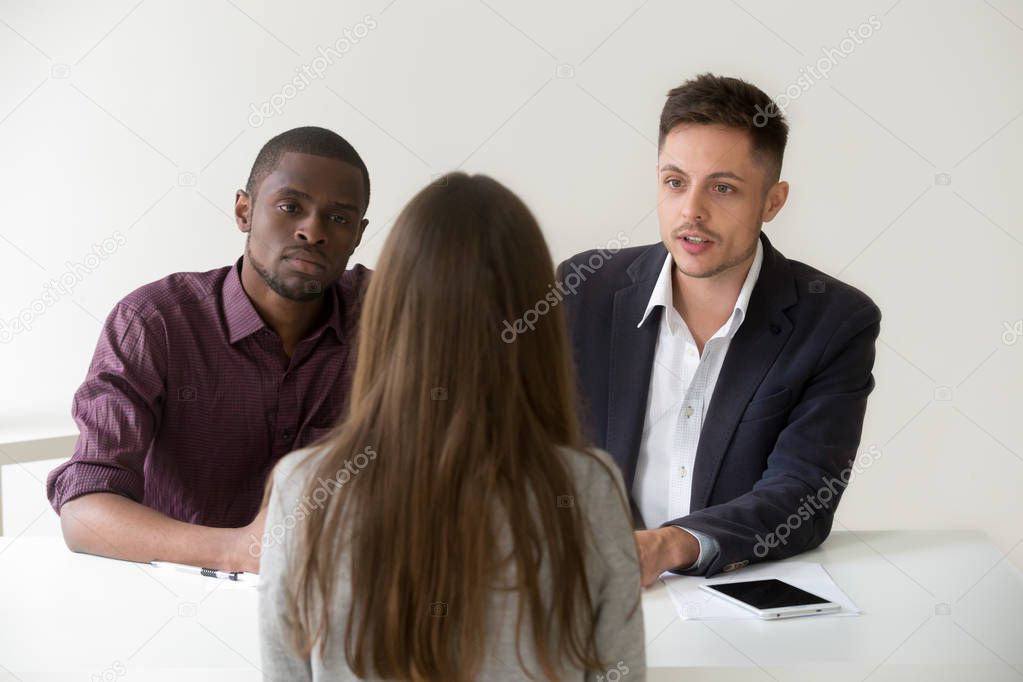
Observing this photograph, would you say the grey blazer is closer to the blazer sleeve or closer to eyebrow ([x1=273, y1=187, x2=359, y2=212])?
the blazer sleeve

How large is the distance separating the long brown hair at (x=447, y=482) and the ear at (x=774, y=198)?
1.56 m

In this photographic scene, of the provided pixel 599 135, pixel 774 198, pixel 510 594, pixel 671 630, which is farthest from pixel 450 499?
pixel 599 135

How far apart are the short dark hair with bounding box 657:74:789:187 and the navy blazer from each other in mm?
271

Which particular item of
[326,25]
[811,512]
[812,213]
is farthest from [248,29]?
[811,512]

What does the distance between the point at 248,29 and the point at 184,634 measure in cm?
316

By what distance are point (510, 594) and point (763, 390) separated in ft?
4.52

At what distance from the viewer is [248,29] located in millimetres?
4328

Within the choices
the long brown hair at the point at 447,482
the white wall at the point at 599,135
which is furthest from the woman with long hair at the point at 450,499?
the white wall at the point at 599,135

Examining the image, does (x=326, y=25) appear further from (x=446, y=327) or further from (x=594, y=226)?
(x=446, y=327)

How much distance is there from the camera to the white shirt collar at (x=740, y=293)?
253 centimetres

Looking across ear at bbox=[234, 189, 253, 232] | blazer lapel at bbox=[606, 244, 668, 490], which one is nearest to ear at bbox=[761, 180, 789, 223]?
blazer lapel at bbox=[606, 244, 668, 490]

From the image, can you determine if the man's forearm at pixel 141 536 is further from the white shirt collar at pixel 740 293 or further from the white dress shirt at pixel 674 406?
the white shirt collar at pixel 740 293

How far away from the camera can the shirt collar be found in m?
2.50

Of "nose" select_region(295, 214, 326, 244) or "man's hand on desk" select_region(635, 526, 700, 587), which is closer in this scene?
"man's hand on desk" select_region(635, 526, 700, 587)
